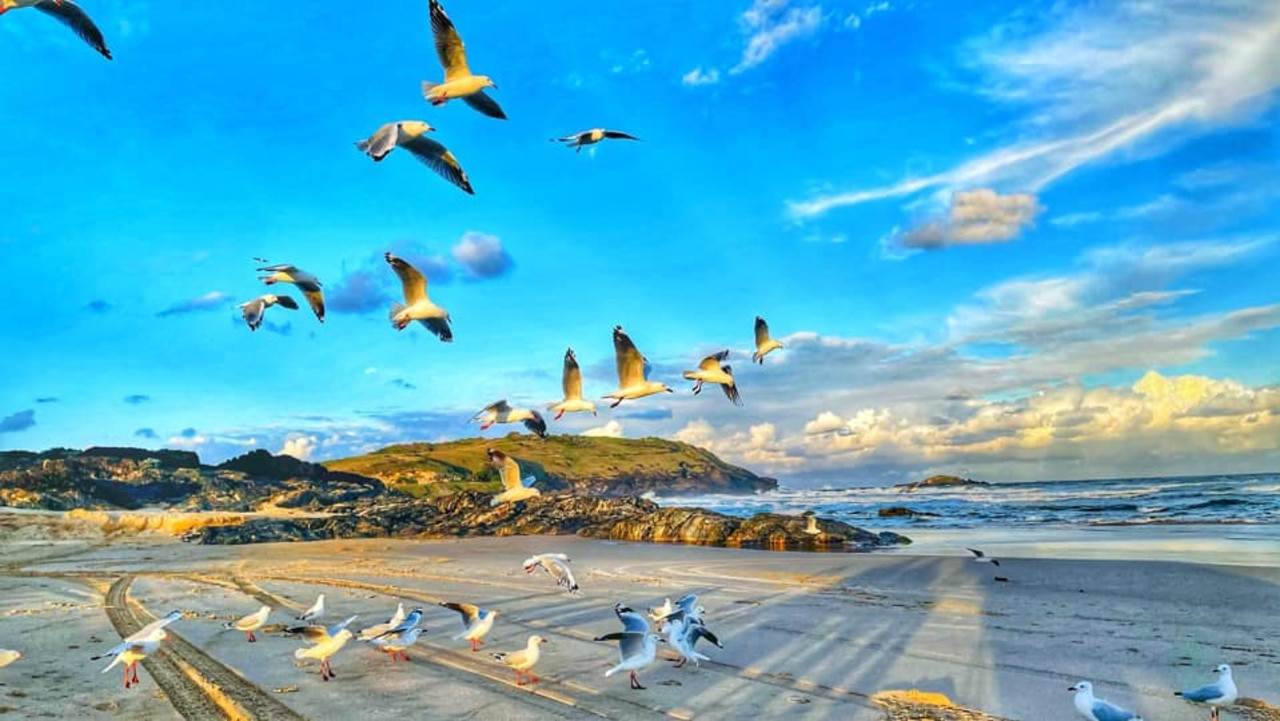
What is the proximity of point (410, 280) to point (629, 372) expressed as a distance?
13.2 ft

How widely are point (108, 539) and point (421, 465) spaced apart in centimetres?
6667

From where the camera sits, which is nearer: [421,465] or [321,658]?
[321,658]

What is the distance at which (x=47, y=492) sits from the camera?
159 feet

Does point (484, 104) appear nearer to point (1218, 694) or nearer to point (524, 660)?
point (524, 660)

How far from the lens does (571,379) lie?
14133mm

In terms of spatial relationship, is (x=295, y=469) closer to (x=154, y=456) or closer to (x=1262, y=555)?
(x=154, y=456)

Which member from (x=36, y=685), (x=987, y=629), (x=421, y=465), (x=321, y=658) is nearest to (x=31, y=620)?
(x=36, y=685)

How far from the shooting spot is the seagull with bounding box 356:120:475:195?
1044 centimetres

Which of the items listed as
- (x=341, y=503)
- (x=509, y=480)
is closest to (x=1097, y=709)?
(x=509, y=480)

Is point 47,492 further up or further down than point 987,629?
further up

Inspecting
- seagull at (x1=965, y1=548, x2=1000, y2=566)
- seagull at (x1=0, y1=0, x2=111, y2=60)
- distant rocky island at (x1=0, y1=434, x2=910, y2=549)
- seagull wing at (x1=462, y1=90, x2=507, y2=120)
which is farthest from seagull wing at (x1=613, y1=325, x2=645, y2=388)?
distant rocky island at (x1=0, y1=434, x2=910, y2=549)

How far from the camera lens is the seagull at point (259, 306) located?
12.0m

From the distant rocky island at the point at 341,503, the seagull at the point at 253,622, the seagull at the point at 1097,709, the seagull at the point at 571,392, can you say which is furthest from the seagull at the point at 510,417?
the distant rocky island at the point at 341,503

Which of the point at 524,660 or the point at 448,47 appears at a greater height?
the point at 448,47
